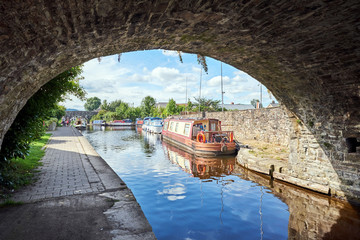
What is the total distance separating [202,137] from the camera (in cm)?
1330

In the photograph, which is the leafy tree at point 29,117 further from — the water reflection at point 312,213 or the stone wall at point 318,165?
the stone wall at point 318,165

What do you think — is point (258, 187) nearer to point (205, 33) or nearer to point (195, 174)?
point (195, 174)

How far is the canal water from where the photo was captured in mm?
4664

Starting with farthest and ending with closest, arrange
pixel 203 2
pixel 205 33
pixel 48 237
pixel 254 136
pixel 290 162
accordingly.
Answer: pixel 254 136 < pixel 290 162 < pixel 205 33 < pixel 48 237 < pixel 203 2

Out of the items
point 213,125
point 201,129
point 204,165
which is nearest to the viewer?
point 204,165

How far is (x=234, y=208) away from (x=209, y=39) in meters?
4.18

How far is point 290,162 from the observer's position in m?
7.20

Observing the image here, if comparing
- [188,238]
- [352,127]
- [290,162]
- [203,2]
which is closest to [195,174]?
[290,162]

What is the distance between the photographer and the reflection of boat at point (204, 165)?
9.21 meters

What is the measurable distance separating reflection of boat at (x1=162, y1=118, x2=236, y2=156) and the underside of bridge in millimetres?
6923

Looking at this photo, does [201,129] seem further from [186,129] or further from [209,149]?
[209,149]

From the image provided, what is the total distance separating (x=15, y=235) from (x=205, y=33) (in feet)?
13.4

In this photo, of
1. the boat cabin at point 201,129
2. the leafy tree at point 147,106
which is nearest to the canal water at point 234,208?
the boat cabin at point 201,129

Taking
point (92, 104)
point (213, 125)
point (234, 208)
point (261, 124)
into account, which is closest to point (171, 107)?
point (213, 125)
